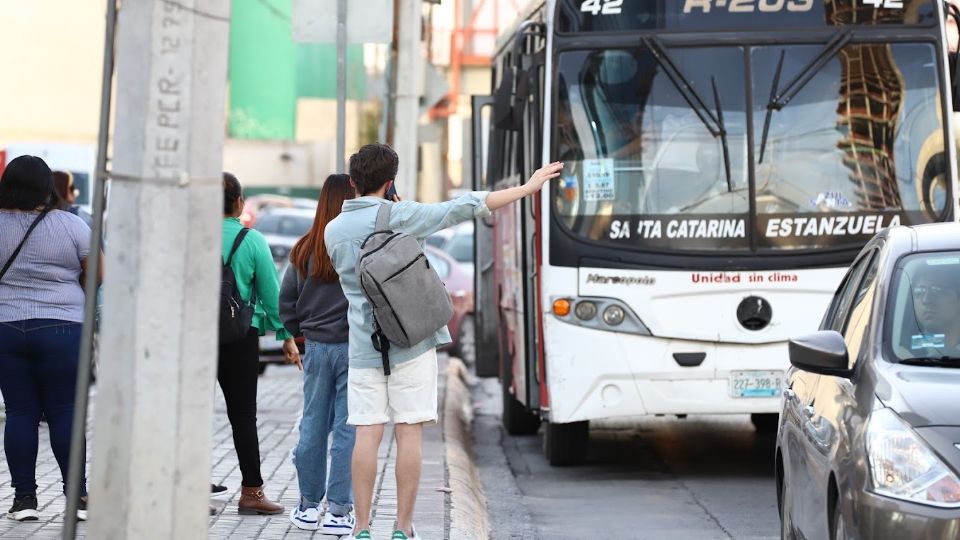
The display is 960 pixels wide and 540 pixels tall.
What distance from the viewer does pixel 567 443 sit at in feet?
39.4

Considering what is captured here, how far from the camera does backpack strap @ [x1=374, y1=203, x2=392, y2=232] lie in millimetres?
7324

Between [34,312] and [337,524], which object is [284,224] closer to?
[34,312]

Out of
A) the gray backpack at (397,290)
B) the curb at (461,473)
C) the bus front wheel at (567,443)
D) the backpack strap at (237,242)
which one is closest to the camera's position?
the gray backpack at (397,290)

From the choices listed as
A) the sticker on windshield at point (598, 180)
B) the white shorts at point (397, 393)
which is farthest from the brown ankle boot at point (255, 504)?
the sticker on windshield at point (598, 180)

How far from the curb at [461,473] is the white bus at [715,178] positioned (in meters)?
0.74

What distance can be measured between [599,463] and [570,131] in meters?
2.65

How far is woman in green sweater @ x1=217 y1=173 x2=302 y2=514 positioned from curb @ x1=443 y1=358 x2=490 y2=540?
95 cm

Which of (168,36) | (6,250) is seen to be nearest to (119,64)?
(168,36)

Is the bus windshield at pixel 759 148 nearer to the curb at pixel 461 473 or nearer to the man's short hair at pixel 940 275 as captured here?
the curb at pixel 461 473

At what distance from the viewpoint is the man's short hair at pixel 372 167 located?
24.3 ft

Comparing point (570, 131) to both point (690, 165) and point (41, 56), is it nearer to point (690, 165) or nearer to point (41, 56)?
point (690, 165)

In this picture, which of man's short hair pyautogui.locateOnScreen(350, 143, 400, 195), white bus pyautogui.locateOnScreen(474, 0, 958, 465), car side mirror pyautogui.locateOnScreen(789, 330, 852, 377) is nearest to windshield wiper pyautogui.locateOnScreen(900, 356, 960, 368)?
car side mirror pyautogui.locateOnScreen(789, 330, 852, 377)

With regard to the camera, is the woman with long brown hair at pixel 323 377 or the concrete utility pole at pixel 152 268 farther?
the woman with long brown hair at pixel 323 377

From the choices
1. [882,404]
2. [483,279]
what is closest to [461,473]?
[483,279]
